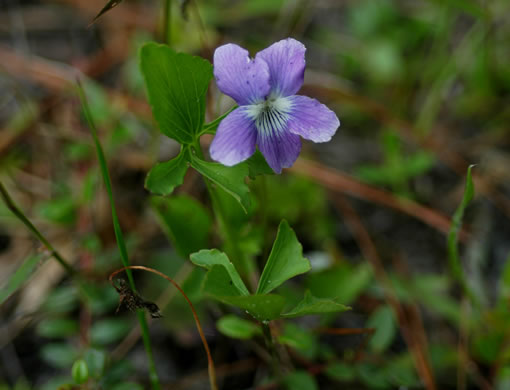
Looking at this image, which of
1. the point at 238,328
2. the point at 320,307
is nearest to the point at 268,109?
the point at 320,307

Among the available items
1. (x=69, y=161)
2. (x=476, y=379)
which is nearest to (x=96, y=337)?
(x=69, y=161)

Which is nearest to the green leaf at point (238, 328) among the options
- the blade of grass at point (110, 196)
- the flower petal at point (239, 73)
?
the blade of grass at point (110, 196)

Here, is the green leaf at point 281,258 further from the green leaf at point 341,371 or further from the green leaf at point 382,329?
the green leaf at point 382,329

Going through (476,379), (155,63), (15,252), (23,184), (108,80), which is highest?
(155,63)

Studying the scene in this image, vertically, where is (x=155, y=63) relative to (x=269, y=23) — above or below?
above

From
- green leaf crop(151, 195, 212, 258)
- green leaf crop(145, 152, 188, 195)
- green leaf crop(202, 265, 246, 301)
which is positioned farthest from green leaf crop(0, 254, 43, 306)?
green leaf crop(202, 265, 246, 301)

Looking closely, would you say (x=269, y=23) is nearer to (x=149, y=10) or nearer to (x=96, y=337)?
(x=149, y=10)
